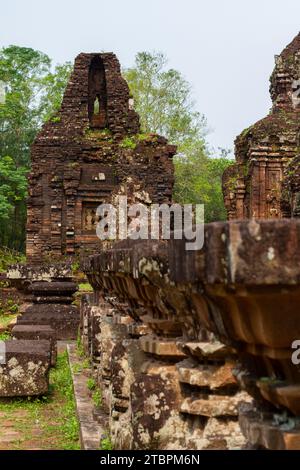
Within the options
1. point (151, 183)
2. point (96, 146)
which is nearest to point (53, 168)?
point (96, 146)

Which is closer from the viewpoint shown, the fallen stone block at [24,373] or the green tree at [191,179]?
the fallen stone block at [24,373]

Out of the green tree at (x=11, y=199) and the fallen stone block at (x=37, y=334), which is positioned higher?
the green tree at (x=11, y=199)

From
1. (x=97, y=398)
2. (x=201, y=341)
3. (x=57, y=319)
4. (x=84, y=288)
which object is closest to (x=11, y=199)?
(x=84, y=288)

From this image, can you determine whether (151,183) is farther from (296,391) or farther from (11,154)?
(296,391)

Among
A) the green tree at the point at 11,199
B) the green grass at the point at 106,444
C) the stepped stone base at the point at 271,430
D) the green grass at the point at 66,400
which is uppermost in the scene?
the green tree at the point at 11,199

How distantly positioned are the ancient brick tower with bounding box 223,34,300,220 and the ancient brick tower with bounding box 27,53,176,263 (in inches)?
78.9

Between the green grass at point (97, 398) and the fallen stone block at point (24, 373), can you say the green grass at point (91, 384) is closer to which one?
the green grass at point (97, 398)

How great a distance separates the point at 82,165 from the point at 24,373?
1831 centimetres

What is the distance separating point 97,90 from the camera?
27.1 meters

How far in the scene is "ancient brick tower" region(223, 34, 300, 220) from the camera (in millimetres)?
21906

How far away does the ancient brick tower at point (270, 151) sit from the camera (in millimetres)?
21906

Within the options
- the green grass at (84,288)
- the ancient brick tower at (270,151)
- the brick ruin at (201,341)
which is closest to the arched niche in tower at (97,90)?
the ancient brick tower at (270,151)

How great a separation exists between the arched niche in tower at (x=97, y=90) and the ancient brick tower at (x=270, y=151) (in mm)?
4891

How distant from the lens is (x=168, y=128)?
131 ft
